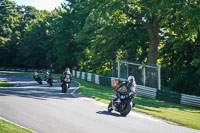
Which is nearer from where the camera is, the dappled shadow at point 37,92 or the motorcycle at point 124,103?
the motorcycle at point 124,103

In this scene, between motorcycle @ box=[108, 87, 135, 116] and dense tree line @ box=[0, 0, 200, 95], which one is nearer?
motorcycle @ box=[108, 87, 135, 116]

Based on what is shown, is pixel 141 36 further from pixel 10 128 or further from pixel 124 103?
pixel 10 128

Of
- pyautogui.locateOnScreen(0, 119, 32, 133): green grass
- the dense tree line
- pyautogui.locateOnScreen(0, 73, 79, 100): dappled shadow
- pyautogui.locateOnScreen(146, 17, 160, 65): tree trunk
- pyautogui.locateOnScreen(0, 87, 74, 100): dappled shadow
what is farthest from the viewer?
pyautogui.locateOnScreen(146, 17, 160, 65): tree trunk

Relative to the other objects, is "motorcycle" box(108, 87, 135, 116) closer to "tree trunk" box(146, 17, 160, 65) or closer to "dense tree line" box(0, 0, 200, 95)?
"dense tree line" box(0, 0, 200, 95)

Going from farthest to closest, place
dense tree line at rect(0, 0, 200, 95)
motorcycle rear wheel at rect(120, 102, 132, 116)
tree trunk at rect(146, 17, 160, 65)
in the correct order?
tree trunk at rect(146, 17, 160, 65), dense tree line at rect(0, 0, 200, 95), motorcycle rear wheel at rect(120, 102, 132, 116)

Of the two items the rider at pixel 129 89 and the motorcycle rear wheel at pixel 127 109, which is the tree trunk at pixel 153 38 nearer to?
the rider at pixel 129 89

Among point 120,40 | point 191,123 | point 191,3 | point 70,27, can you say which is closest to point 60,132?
point 191,123

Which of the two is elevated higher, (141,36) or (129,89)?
(141,36)

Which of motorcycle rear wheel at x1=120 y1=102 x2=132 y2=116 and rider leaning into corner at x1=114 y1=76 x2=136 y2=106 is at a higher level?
rider leaning into corner at x1=114 y1=76 x2=136 y2=106

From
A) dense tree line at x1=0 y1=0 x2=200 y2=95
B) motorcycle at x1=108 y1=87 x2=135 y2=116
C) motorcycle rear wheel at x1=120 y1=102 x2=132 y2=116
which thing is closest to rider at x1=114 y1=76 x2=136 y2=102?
motorcycle at x1=108 y1=87 x2=135 y2=116

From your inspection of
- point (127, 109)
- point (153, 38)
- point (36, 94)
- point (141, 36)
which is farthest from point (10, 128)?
point (141, 36)

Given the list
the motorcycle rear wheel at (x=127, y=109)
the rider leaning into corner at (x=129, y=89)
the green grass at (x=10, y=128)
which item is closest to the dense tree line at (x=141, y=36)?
the rider leaning into corner at (x=129, y=89)

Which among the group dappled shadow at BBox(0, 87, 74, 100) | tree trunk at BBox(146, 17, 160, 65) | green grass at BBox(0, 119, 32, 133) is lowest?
green grass at BBox(0, 119, 32, 133)

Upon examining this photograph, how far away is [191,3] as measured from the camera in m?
21.5
